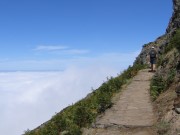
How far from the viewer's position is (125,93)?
64.6 ft

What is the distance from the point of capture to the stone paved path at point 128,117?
13.2 meters

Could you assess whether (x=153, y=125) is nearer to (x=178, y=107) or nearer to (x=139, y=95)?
(x=178, y=107)

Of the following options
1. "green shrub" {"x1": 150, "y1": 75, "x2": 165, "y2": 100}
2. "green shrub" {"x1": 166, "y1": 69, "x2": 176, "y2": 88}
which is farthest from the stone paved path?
"green shrub" {"x1": 166, "y1": 69, "x2": 176, "y2": 88}

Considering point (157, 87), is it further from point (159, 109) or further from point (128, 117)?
point (128, 117)

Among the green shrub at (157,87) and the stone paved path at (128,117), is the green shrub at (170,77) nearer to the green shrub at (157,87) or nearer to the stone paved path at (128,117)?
the green shrub at (157,87)

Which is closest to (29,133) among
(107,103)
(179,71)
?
(107,103)

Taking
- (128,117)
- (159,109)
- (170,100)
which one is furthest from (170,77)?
(128,117)

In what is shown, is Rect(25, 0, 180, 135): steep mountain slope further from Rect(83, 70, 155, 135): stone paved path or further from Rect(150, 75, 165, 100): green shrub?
Rect(83, 70, 155, 135): stone paved path

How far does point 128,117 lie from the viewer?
1462cm

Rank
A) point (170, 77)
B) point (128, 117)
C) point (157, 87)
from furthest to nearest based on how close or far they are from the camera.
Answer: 1. point (157, 87)
2. point (170, 77)
3. point (128, 117)

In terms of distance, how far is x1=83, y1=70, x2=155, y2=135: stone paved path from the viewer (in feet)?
43.2

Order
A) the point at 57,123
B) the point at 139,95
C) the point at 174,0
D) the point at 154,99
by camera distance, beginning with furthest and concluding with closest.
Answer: the point at 174,0
the point at 139,95
the point at 154,99
the point at 57,123

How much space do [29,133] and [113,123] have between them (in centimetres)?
573

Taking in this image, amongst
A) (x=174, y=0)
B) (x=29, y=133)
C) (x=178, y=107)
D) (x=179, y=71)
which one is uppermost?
(x=174, y=0)
